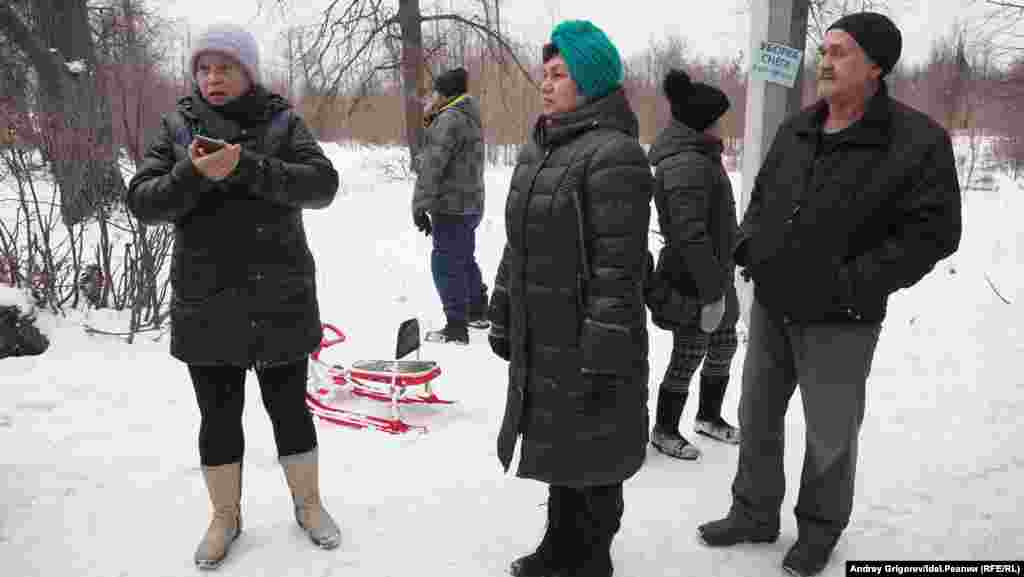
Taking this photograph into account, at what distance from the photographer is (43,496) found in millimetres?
3105

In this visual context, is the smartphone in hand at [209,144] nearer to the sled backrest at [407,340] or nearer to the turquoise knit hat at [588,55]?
the turquoise knit hat at [588,55]

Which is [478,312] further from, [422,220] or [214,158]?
[214,158]

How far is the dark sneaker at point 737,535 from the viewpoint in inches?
111

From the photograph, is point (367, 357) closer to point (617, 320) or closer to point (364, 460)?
point (364, 460)

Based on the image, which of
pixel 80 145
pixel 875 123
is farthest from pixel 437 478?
pixel 80 145

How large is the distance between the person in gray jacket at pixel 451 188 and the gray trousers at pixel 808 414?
3.11 metres

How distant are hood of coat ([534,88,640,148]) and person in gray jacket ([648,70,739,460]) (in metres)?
0.83

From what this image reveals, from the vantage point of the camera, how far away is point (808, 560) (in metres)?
2.62

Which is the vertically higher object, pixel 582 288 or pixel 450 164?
pixel 450 164

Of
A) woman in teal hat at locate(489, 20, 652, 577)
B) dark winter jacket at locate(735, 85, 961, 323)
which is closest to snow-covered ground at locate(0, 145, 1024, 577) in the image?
woman in teal hat at locate(489, 20, 652, 577)

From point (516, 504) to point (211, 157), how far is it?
1.87 metres

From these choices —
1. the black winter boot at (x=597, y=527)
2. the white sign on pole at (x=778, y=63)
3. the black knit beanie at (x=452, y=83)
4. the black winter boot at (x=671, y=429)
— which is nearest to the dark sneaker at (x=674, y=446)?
the black winter boot at (x=671, y=429)

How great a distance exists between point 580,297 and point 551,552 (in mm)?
998

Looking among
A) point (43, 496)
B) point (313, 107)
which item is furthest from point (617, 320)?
point (313, 107)
